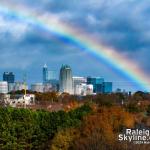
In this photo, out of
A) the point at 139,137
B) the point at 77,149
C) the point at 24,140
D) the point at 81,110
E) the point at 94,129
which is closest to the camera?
the point at 139,137

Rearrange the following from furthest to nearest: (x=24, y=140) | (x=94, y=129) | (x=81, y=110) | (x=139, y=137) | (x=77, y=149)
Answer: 1. (x=81, y=110)
2. (x=24, y=140)
3. (x=94, y=129)
4. (x=77, y=149)
5. (x=139, y=137)

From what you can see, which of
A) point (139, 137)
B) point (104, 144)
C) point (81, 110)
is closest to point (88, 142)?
point (104, 144)

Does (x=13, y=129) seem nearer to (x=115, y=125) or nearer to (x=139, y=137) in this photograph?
(x=115, y=125)

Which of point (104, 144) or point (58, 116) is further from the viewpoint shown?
point (58, 116)

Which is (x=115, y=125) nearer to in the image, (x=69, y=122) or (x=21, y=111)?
(x=69, y=122)

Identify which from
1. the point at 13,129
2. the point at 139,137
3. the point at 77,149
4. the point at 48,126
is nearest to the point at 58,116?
the point at 48,126

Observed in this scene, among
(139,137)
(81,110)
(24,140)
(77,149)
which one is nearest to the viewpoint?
(139,137)
